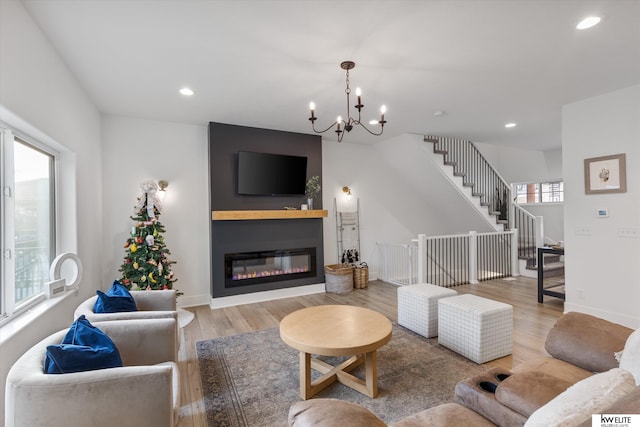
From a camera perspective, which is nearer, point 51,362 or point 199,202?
point 51,362

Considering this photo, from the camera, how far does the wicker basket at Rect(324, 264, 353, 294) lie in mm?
5355

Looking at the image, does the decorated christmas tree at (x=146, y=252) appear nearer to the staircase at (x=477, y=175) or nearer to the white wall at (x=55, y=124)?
the white wall at (x=55, y=124)

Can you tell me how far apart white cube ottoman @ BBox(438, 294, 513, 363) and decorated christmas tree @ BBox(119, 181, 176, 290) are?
3.55 metres

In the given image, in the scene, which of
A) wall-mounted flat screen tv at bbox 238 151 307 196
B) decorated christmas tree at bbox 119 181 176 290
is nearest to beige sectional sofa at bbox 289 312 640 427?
decorated christmas tree at bbox 119 181 176 290

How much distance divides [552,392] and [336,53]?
2.78 m

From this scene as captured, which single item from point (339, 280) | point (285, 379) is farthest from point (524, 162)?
point (285, 379)

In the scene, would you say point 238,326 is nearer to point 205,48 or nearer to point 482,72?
point 205,48

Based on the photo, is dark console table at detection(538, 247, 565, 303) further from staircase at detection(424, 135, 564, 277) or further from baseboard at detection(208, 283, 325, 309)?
baseboard at detection(208, 283, 325, 309)

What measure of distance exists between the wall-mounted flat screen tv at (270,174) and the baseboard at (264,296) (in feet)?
5.43

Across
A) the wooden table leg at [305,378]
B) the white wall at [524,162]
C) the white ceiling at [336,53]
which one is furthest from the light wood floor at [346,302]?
the white wall at [524,162]

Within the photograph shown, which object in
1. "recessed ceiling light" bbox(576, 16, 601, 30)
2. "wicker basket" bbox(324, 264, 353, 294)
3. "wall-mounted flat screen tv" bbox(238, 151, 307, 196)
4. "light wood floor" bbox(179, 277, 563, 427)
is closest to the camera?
"recessed ceiling light" bbox(576, 16, 601, 30)

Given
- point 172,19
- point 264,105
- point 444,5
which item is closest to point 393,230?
point 264,105

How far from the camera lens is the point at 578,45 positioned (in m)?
2.62

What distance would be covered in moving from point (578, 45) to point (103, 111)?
18.1 ft
